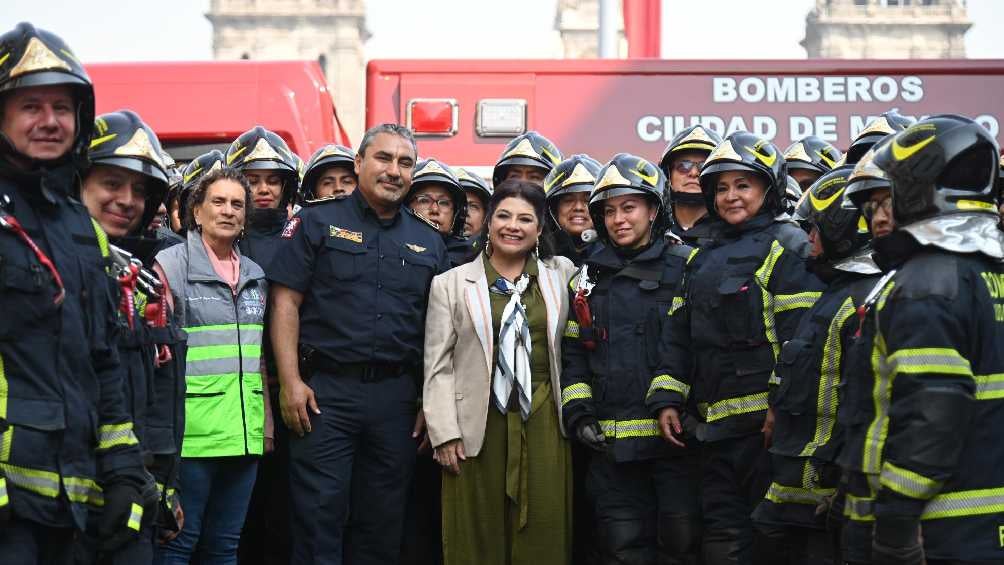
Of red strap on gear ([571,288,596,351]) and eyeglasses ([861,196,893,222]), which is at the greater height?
eyeglasses ([861,196,893,222])

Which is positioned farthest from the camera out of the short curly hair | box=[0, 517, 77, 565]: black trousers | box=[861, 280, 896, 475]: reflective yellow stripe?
the short curly hair

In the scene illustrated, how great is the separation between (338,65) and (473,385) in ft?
254

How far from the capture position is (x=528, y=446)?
17.6 ft

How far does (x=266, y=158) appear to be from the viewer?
616cm

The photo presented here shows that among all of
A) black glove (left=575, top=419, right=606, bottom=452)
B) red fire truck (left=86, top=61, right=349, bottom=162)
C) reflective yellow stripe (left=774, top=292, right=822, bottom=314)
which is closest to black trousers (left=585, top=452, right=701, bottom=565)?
black glove (left=575, top=419, right=606, bottom=452)

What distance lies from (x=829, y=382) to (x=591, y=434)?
4.24ft

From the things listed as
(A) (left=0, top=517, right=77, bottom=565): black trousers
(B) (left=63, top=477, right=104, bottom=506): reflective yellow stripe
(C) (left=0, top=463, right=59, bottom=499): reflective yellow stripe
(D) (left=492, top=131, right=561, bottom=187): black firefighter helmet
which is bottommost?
(A) (left=0, top=517, right=77, bottom=565): black trousers

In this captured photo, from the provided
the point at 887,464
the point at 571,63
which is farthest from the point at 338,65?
the point at 887,464

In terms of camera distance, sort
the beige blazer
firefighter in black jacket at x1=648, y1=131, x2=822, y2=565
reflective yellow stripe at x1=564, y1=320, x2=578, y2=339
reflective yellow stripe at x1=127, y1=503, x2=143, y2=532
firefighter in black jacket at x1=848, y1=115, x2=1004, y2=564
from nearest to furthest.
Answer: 1. firefighter in black jacket at x1=848, y1=115, x2=1004, y2=564
2. reflective yellow stripe at x1=127, y1=503, x2=143, y2=532
3. firefighter in black jacket at x1=648, y1=131, x2=822, y2=565
4. the beige blazer
5. reflective yellow stripe at x1=564, y1=320, x2=578, y2=339

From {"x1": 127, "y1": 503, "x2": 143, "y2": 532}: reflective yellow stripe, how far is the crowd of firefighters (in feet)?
0.05

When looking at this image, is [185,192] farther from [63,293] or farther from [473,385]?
[63,293]

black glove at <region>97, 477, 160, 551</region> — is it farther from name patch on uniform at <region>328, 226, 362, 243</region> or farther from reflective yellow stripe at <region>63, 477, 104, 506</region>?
name patch on uniform at <region>328, 226, 362, 243</region>

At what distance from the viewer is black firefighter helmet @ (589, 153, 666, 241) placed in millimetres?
5570

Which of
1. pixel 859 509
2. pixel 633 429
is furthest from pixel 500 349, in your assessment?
pixel 859 509
